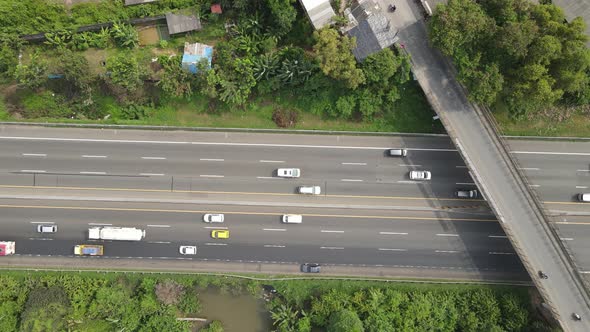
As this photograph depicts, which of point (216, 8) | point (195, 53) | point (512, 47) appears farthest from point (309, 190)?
point (512, 47)

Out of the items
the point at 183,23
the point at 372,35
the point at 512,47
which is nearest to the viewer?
the point at 512,47

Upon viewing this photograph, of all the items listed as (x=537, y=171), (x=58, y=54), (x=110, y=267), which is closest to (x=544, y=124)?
(x=537, y=171)

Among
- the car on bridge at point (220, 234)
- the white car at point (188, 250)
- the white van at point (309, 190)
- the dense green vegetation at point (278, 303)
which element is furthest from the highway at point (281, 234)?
the dense green vegetation at point (278, 303)

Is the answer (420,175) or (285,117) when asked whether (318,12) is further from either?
(420,175)

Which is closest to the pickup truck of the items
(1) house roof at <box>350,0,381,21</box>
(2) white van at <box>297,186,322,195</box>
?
(2) white van at <box>297,186,322,195</box>

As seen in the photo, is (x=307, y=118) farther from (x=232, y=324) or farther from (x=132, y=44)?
(x=232, y=324)

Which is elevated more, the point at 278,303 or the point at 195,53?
the point at 195,53
